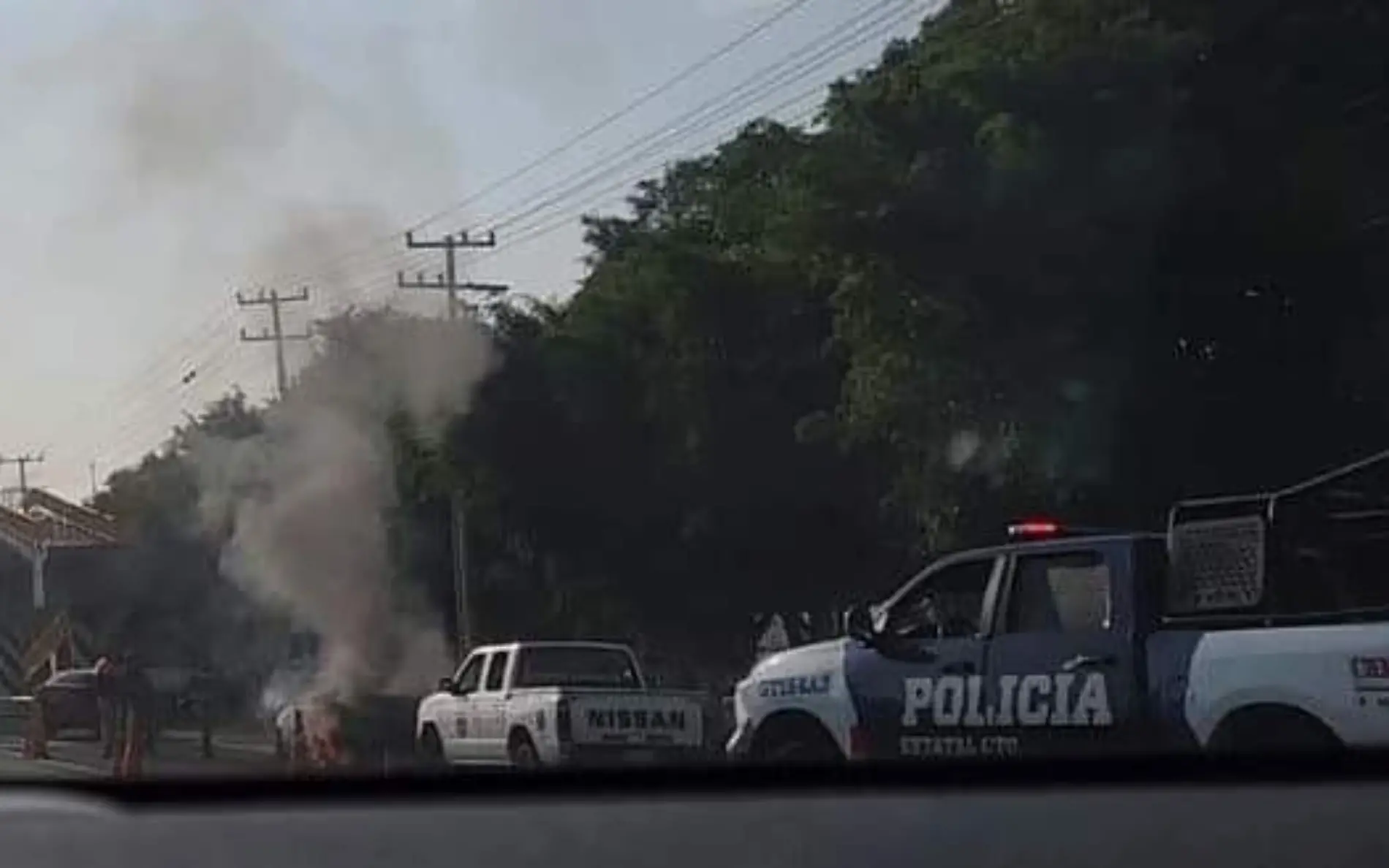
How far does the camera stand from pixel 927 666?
15.7 feet

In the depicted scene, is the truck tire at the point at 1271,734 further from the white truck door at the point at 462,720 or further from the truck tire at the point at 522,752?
the white truck door at the point at 462,720

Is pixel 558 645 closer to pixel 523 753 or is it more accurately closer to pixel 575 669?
pixel 575 669

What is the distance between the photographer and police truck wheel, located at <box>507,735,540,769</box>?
3.70 metres

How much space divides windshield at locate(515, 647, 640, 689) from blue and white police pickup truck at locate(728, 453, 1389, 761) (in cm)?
19

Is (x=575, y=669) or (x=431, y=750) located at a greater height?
(x=575, y=669)

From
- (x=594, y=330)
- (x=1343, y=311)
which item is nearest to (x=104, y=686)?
(x=594, y=330)

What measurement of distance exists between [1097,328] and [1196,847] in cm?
84

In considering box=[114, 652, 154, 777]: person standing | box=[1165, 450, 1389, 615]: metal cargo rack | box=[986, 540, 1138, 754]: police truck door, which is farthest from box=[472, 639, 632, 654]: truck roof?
box=[1165, 450, 1389, 615]: metal cargo rack

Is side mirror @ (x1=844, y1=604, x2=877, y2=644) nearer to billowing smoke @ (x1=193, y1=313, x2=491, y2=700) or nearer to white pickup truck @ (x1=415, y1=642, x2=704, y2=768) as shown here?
white pickup truck @ (x1=415, y1=642, x2=704, y2=768)

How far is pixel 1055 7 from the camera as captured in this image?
4043mm

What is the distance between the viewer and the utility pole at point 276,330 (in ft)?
12.0

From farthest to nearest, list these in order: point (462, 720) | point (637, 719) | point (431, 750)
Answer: point (637, 719), point (462, 720), point (431, 750)

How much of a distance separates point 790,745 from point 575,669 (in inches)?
14.1

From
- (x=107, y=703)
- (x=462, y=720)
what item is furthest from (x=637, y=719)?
(x=107, y=703)
